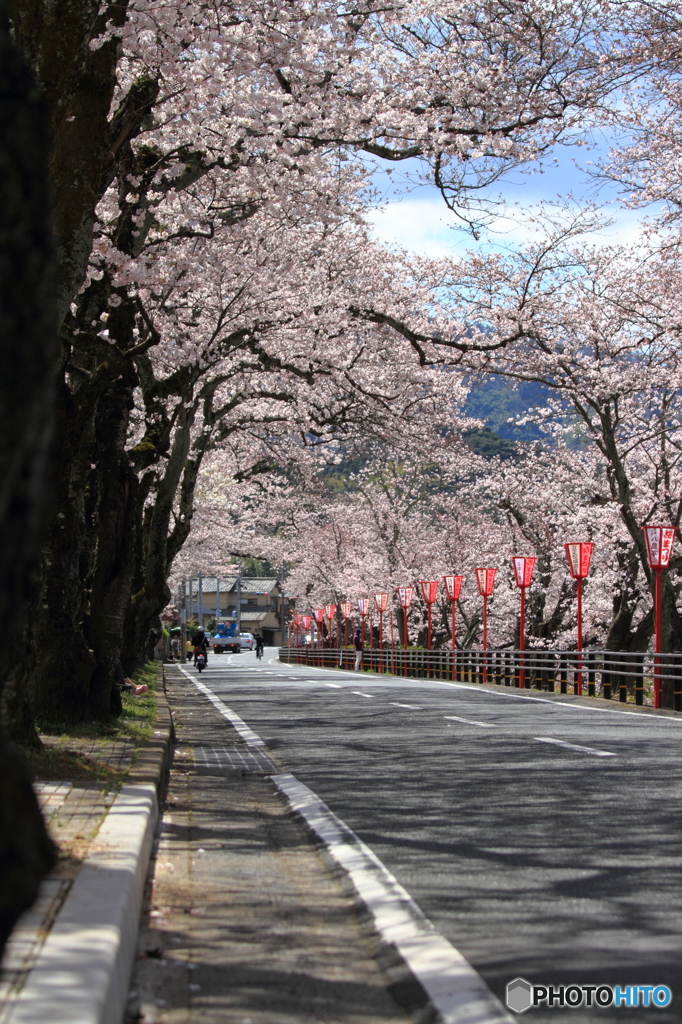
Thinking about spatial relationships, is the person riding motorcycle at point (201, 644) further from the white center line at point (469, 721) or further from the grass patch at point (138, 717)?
the white center line at point (469, 721)

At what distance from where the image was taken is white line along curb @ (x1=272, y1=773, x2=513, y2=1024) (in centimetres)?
393

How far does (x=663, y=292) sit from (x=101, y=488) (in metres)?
19.2

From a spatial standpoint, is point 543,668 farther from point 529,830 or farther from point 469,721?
point 529,830

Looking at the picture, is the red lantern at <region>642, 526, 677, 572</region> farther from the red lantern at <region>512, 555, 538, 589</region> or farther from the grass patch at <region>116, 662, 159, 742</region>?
the grass patch at <region>116, 662, 159, 742</region>

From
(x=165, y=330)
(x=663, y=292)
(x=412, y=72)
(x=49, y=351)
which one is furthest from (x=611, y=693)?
(x=49, y=351)

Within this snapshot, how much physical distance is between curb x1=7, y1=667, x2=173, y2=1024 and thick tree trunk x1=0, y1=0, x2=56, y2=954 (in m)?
1.08

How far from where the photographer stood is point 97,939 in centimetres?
408

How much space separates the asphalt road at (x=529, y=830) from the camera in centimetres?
459

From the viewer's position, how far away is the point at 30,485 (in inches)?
91.7

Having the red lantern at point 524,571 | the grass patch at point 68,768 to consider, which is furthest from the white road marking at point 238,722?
the red lantern at point 524,571

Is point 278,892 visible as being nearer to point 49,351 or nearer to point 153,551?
point 49,351

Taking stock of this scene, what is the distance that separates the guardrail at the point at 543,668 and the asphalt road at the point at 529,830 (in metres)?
8.59

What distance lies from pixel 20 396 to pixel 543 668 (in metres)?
26.9

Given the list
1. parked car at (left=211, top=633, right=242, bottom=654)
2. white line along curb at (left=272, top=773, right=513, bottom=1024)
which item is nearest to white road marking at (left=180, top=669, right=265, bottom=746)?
white line along curb at (left=272, top=773, right=513, bottom=1024)
